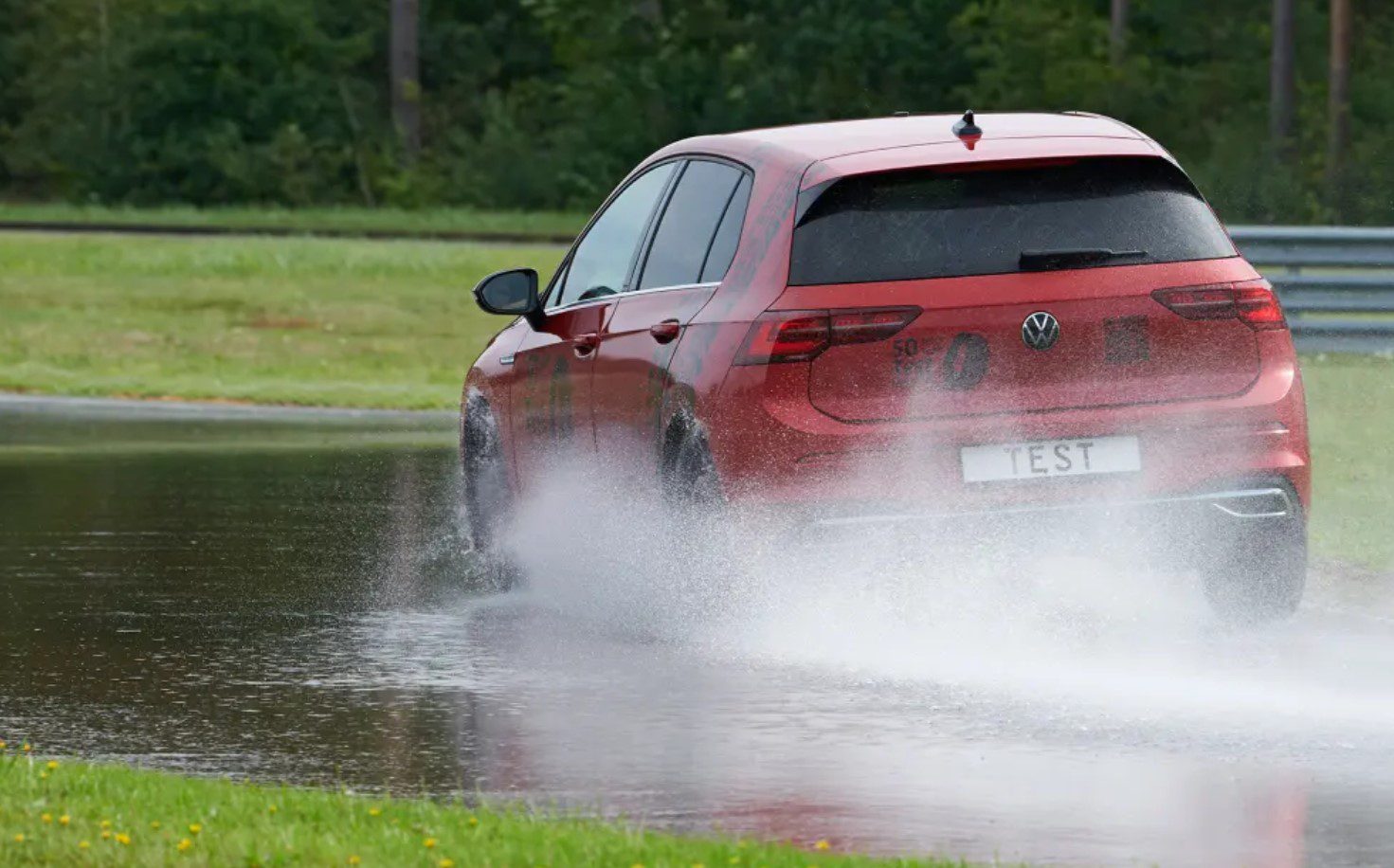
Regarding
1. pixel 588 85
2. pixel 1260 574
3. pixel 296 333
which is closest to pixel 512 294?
pixel 1260 574

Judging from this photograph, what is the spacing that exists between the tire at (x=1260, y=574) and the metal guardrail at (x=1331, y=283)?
43.0 ft

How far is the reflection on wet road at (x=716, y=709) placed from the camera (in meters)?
7.65

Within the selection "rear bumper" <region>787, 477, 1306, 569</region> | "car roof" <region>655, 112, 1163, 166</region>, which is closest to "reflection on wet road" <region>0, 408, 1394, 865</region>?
"rear bumper" <region>787, 477, 1306, 569</region>

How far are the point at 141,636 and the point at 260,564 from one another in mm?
2206

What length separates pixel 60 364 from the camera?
26875mm

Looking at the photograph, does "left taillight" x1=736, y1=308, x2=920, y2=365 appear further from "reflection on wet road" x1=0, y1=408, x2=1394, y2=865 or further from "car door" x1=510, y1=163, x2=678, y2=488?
"car door" x1=510, y1=163, x2=678, y2=488

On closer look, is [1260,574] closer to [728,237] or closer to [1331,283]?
[728,237]

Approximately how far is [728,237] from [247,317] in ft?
73.5

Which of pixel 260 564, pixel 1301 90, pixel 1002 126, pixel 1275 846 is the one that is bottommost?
pixel 1301 90

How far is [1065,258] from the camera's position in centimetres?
985

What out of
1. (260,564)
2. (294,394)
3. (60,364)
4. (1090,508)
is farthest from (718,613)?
(60,364)

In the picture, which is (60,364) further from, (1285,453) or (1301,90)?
(1301,90)

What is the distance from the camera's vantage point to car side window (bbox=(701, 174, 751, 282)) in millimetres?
10281

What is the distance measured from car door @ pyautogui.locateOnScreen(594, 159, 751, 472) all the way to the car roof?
0.46ft
